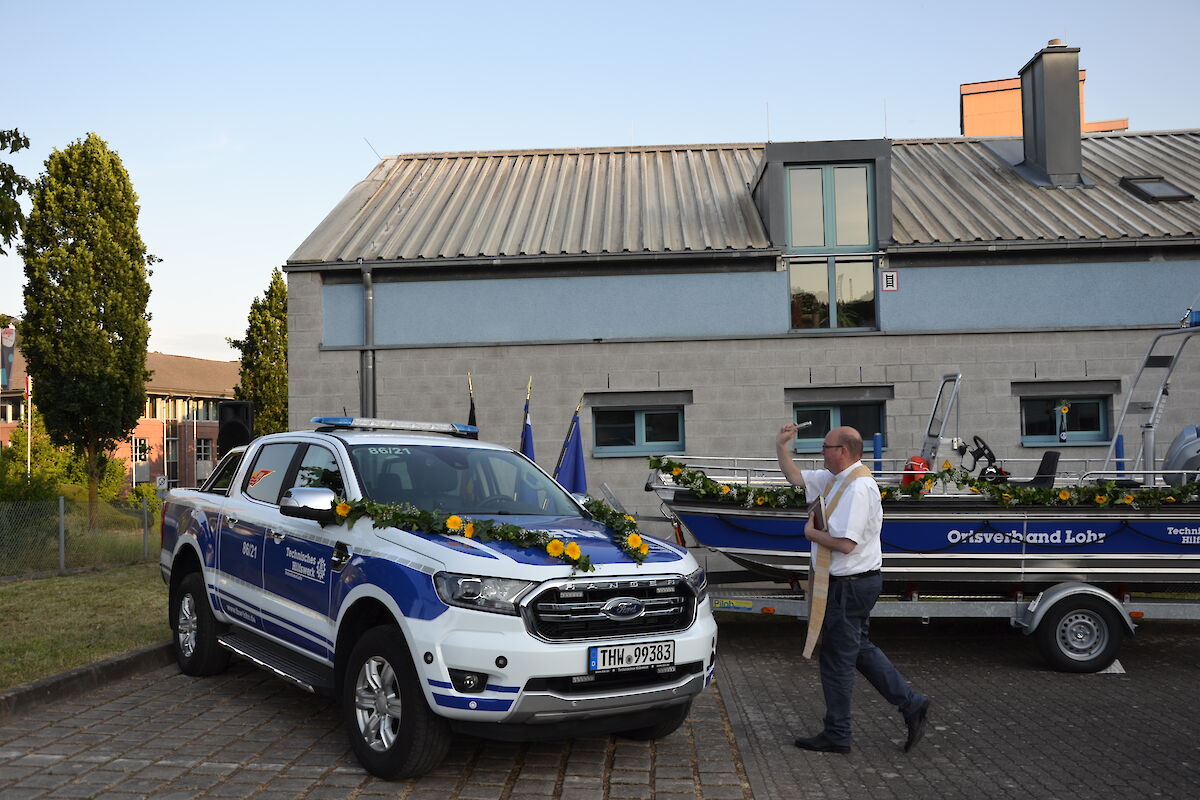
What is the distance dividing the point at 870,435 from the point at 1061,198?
18.6 ft

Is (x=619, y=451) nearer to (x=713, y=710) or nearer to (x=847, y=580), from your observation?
(x=713, y=710)

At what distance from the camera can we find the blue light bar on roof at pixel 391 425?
711 cm

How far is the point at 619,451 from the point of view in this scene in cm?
1595

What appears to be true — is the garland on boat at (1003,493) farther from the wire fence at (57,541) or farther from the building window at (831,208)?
the wire fence at (57,541)

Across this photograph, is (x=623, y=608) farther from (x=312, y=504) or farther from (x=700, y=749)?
(x=312, y=504)

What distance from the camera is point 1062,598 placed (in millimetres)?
8219

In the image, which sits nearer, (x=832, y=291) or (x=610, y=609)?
(x=610, y=609)

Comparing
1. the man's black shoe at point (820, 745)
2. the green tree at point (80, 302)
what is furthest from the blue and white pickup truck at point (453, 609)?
the green tree at point (80, 302)

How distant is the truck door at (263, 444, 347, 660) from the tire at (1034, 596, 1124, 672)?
5.74m

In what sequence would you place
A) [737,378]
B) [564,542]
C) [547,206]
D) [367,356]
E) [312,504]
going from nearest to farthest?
[564,542] → [312,504] → [737,378] → [367,356] → [547,206]

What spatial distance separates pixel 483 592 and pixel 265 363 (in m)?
42.5

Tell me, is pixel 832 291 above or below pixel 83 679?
above

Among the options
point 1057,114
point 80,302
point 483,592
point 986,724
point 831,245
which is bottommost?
point 986,724

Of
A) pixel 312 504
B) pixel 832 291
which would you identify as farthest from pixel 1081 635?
pixel 832 291
